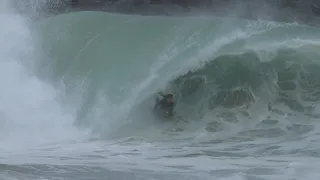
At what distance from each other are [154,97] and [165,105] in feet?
1.13

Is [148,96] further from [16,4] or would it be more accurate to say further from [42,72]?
[16,4]

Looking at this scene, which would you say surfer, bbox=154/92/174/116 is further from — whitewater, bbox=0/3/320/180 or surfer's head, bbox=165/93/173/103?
whitewater, bbox=0/3/320/180

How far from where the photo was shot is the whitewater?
676cm

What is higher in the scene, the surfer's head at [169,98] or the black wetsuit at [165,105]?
the surfer's head at [169,98]

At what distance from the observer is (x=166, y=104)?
9641 millimetres

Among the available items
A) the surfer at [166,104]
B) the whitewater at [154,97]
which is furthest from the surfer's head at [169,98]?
the whitewater at [154,97]

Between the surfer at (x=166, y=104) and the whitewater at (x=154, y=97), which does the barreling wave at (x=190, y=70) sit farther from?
the surfer at (x=166, y=104)

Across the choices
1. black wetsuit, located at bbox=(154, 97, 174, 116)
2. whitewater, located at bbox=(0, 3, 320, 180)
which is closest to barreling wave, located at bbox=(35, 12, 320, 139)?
whitewater, located at bbox=(0, 3, 320, 180)

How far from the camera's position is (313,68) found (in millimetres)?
10172

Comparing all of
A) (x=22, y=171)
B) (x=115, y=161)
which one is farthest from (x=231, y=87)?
(x=22, y=171)

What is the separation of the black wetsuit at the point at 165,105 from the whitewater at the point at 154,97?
19 cm

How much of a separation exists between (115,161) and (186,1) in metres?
5.99

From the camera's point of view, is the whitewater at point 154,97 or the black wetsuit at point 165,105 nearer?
the whitewater at point 154,97

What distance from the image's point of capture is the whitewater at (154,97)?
22.2 ft
